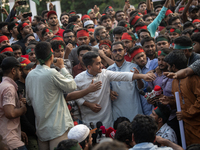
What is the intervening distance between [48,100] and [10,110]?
54 cm

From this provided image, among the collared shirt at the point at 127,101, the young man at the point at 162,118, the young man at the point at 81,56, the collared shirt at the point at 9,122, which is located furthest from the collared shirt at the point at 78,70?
the young man at the point at 162,118

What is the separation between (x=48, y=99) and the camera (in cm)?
355

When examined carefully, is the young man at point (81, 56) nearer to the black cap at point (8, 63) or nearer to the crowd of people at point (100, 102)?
the crowd of people at point (100, 102)

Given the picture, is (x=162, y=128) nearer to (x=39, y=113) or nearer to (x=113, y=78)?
(x=113, y=78)

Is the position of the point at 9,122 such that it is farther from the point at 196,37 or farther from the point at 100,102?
the point at 196,37

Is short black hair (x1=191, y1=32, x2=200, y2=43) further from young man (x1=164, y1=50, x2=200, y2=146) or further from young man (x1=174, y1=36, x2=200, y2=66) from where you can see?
young man (x1=164, y1=50, x2=200, y2=146)

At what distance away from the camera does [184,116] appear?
346 centimetres

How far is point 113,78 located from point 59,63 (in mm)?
1020

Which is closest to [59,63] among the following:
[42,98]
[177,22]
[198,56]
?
[42,98]

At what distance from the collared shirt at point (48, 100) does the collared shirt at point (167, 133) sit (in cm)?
139

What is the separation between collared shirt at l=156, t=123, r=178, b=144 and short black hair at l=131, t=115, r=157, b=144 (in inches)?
37.3

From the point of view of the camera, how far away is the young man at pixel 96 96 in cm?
430

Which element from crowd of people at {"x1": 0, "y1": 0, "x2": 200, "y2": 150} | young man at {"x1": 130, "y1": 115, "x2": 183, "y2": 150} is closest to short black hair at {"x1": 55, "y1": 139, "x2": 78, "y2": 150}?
crowd of people at {"x1": 0, "y1": 0, "x2": 200, "y2": 150}

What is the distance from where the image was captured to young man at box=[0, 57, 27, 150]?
3.45 m
